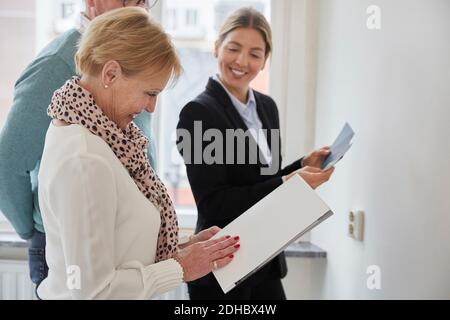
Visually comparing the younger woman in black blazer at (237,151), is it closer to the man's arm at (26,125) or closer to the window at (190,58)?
the man's arm at (26,125)

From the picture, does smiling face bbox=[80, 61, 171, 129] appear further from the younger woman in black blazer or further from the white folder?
the younger woman in black blazer

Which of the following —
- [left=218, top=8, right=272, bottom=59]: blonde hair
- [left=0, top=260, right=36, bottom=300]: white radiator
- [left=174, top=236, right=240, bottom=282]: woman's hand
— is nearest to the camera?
[left=174, top=236, right=240, bottom=282]: woman's hand

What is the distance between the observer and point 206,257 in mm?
1034

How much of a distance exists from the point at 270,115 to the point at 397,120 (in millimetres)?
472

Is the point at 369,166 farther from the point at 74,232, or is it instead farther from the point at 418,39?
the point at 74,232

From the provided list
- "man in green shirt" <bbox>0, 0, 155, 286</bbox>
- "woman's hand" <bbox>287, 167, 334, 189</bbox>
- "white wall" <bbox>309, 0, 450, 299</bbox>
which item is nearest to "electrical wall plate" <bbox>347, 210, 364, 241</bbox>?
"white wall" <bbox>309, 0, 450, 299</bbox>

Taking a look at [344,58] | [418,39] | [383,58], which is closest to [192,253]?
[418,39]

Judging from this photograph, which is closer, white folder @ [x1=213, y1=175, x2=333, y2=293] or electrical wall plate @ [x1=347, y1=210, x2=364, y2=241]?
white folder @ [x1=213, y1=175, x2=333, y2=293]

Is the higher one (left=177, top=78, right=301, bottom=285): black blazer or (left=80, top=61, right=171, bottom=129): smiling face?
(left=80, top=61, right=171, bottom=129): smiling face

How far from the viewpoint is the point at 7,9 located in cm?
238

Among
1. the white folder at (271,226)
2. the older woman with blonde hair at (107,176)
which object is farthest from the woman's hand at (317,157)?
the older woman with blonde hair at (107,176)

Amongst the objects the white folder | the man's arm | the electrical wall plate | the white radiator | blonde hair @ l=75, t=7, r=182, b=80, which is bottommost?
the white radiator

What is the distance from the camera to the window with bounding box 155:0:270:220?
7.77ft

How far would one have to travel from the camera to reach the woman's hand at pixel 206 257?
1.02 meters
